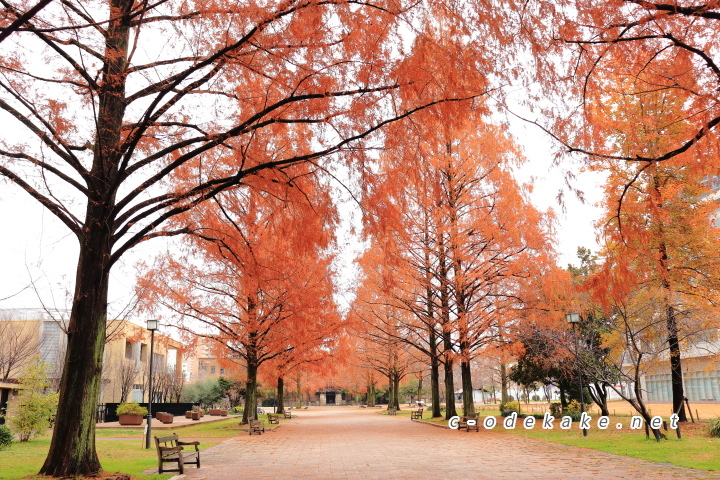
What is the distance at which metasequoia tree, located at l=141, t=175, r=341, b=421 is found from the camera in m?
9.63

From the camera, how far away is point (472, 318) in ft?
70.3

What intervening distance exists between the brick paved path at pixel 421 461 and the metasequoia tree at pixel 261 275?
149 inches

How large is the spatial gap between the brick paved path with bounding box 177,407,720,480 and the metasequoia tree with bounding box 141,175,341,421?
149 inches

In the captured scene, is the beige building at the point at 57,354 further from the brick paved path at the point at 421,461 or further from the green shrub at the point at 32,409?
the brick paved path at the point at 421,461

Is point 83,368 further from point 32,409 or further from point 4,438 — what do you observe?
point 32,409

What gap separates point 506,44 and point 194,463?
31.8 ft

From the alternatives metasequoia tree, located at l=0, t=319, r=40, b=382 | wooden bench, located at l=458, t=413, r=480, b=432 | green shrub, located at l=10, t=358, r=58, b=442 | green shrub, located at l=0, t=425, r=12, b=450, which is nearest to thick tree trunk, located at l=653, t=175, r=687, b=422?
wooden bench, located at l=458, t=413, r=480, b=432

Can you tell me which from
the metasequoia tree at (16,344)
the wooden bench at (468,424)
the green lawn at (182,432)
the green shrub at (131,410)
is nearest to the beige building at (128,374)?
the metasequoia tree at (16,344)

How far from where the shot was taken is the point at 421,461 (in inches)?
447

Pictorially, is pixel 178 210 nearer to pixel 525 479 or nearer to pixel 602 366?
Result: pixel 525 479

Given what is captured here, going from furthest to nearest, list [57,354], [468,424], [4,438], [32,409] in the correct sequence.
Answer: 1. [57,354]
2. [468,424]
3. [32,409]
4. [4,438]

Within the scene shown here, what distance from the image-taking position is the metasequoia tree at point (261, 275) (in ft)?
31.6

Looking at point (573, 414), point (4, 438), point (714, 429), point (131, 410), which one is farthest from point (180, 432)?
point (714, 429)

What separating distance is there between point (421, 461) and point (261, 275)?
5.26 metres
